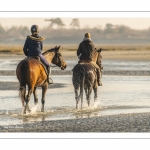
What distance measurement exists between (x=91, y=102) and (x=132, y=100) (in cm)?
135

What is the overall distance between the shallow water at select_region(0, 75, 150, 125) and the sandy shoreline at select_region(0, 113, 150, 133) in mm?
734

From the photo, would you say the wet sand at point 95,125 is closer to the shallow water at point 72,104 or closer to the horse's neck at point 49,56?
the shallow water at point 72,104

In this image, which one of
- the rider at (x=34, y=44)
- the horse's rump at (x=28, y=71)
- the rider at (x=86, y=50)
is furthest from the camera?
the rider at (x=86, y=50)

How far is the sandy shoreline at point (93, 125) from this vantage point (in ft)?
45.0

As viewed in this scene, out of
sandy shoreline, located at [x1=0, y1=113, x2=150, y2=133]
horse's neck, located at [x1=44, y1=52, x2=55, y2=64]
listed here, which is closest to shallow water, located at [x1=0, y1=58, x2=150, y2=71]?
horse's neck, located at [x1=44, y1=52, x2=55, y2=64]

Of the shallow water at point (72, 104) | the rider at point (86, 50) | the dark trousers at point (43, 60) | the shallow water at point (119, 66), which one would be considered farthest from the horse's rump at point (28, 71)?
the shallow water at point (119, 66)

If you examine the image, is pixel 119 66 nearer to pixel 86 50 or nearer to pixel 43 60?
pixel 86 50

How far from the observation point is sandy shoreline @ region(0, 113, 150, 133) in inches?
540

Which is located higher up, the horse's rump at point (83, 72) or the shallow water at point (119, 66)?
the horse's rump at point (83, 72)

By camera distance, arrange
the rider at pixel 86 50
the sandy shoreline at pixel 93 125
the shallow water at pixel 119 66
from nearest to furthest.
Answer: the sandy shoreline at pixel 93 125
the rider at pixel 86 50
the shallow water at pixel 119 66

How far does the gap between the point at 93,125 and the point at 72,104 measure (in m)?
4.38

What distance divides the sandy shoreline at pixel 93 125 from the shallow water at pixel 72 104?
73cm

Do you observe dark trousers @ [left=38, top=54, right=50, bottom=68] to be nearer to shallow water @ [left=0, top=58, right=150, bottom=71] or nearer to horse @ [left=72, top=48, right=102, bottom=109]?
horse @ [left=72, top=48, right=102, bottom=109]

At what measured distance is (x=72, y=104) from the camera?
18.6 m
